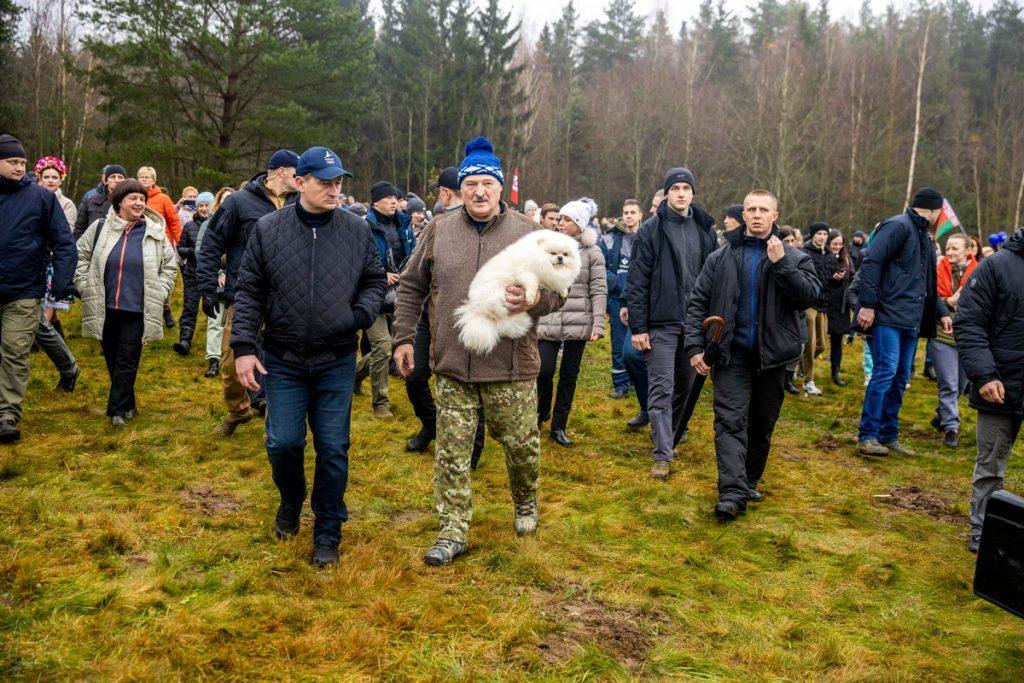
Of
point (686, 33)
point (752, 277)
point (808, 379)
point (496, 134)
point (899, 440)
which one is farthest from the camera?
point (686, 33)

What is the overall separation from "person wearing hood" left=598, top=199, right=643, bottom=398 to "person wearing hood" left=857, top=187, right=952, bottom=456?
3.05m

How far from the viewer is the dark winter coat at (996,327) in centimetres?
455

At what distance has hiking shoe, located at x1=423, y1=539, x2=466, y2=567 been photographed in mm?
4152

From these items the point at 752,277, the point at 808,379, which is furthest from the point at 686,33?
the point at 752,277

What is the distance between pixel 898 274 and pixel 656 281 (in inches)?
98.8

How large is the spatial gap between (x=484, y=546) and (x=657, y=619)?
116 centimetres

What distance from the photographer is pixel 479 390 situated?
14.1ft

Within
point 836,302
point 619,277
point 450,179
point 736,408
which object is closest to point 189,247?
point 450,179

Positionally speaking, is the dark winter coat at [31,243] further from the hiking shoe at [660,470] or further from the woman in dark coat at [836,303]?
the woman in dark coat at [836,303]

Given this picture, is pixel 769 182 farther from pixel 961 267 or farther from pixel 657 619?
pixel 657 619

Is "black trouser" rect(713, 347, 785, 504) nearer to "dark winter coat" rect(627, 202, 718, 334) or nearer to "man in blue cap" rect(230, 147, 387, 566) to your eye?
"dark winter coat" rect(627, 202, 718, 334)

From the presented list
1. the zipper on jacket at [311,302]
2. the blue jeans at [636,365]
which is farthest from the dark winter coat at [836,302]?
the zipper on jacket at [311,302]

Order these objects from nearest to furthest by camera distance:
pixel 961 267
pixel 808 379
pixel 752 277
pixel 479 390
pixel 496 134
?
pixel 479 390 < pixel 752 277 < pixel 961 267 < pixel 808 379 < pixel 496 134

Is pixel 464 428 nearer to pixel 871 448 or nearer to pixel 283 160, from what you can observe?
pixel 283 160
